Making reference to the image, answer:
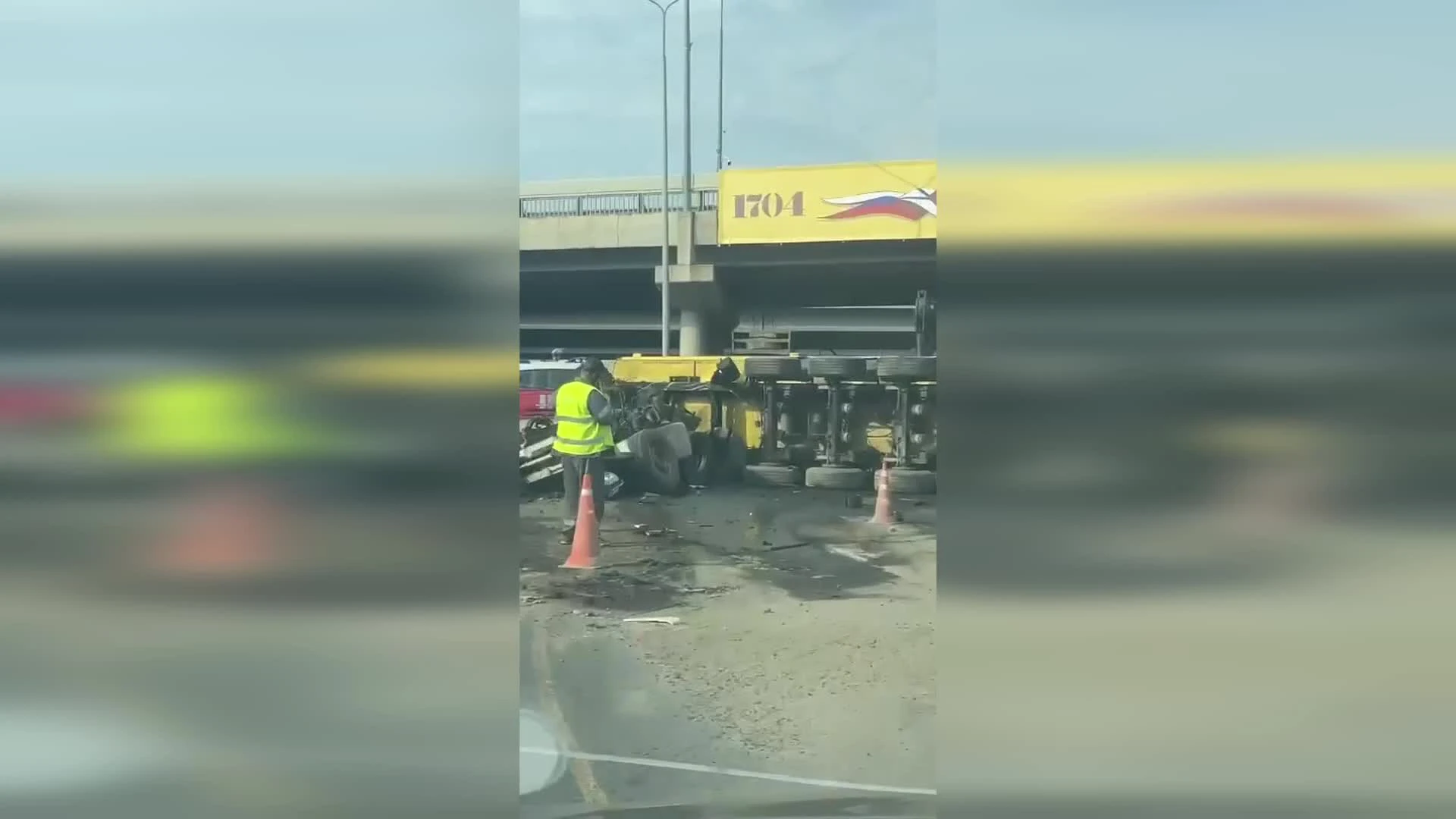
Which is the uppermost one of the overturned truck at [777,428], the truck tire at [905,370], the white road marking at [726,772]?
the truck tire at [905,370]

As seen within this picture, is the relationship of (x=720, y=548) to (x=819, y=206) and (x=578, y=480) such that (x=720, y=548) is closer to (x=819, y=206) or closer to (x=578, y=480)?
(x=578, y=480)

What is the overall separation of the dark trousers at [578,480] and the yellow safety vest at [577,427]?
7 cm

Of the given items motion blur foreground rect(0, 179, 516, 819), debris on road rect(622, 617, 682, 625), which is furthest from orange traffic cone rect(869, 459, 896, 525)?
motion blur foreground rect(0, 179, 516, 819)

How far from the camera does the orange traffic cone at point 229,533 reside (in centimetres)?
251

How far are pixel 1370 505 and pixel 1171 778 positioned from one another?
76cm

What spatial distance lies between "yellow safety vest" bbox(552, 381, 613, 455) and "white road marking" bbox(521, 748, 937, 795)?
4717 mm

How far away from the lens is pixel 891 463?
10781 mm

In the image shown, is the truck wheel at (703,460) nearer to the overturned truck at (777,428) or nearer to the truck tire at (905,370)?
the overturned truck at (777,428)

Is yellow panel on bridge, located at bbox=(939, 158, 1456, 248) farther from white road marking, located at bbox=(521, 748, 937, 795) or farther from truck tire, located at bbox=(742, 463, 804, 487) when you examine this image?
truck tire, located at bbox=(742, 463, 804, 487)

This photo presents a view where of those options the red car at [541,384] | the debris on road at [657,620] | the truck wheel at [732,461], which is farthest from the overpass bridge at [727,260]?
the debris on road at [657,620]

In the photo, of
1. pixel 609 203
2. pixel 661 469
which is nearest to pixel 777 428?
pixel 661 469

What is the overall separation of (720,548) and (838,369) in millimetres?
2954

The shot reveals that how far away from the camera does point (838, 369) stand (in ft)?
34.7

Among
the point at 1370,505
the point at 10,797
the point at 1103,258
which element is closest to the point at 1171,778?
the point at 1370,505
